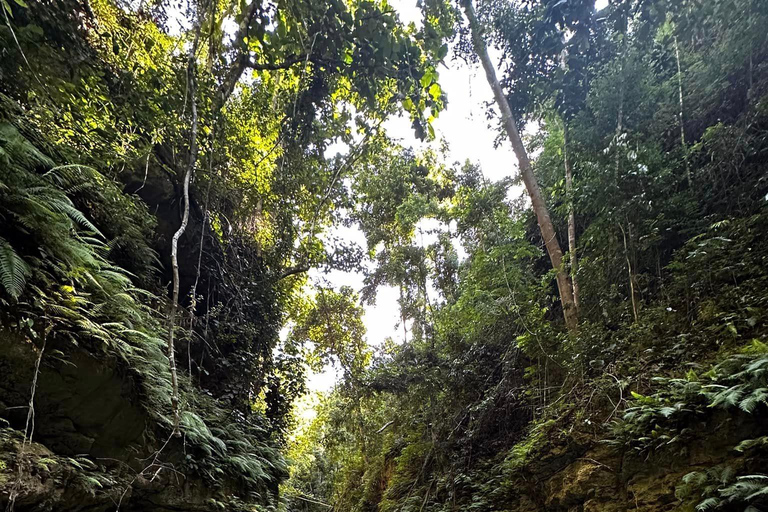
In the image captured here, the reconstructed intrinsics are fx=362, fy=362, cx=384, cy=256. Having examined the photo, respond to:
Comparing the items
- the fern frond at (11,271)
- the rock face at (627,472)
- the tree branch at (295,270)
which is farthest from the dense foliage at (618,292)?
the fern frond at (11,271)

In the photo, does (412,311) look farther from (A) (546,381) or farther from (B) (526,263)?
(A) (546,381)

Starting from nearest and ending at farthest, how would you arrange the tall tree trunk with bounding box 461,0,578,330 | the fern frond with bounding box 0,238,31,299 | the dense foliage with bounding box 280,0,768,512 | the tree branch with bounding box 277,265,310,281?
the fern frond with bounding box 0,238,31,299, the dense foliage with bounding box 280,0,768,512, the tall tree trunk with bounding box 461,0,578,330, the tree branch with bounding box 277,265,310,281

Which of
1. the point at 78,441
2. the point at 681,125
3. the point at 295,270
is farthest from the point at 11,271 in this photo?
the point at 681,125

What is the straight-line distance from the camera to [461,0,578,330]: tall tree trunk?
578 cm

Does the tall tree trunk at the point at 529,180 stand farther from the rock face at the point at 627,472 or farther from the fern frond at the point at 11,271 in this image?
the fern frond at the point at 11,271

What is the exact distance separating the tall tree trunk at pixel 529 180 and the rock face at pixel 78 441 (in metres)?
5.51

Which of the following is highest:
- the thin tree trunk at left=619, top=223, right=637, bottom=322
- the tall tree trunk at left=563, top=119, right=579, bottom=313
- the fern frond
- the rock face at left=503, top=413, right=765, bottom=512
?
the tall tree trunk at left=563, top=119, right=579, bottom=313

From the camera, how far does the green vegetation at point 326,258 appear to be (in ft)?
9.25

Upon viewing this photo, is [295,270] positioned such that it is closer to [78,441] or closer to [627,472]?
[78,441]

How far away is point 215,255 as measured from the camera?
20.9ft

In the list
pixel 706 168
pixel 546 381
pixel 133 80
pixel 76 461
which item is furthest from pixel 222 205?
pixel 706 168

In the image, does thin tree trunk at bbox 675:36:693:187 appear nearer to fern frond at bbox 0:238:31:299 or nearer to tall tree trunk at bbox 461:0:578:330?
tall tree trunk at bbox 461:0:578:330

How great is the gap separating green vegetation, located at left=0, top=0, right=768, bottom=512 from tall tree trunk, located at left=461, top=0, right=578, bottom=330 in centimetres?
6

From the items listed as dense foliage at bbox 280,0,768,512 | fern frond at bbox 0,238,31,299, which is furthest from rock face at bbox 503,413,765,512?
fern frond at bbox 0,238,31,299
